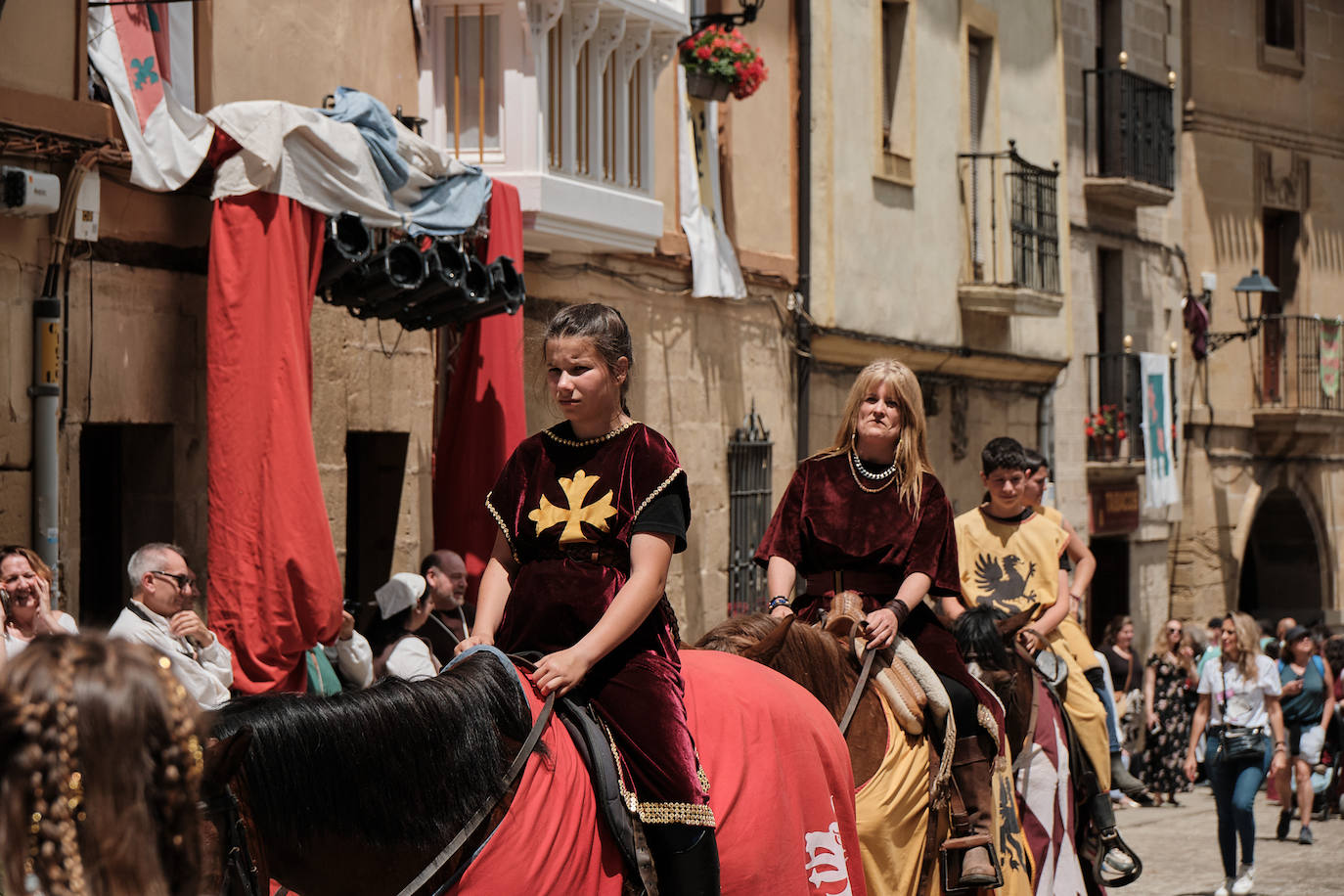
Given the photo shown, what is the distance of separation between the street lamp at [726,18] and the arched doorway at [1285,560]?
15.2m

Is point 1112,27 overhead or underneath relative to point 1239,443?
overhead

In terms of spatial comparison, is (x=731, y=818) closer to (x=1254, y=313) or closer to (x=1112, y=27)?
(x=1112, y=27)

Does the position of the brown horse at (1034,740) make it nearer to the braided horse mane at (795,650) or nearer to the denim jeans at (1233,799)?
the braided horse mane at (795,650)

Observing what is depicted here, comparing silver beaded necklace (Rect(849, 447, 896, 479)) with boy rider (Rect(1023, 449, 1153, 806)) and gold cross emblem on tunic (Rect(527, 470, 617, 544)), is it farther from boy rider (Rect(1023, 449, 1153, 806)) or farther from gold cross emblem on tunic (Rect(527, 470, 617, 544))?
boy rider (Rect(1023, 449, 1153, 806))

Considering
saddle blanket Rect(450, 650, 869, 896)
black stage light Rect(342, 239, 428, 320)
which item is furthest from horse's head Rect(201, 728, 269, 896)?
black stage light Rect(342, 239, 428, 320)

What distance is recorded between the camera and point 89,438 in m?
9.70

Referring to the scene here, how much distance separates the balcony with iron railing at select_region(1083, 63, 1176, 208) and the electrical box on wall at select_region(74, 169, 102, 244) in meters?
15.3

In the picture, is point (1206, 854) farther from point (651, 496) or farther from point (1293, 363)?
point (1293, 363)

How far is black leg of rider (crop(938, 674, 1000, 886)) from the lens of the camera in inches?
245

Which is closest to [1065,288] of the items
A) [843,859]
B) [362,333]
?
[362,333]

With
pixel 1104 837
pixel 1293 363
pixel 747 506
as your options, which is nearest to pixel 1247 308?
pixel 1293 363

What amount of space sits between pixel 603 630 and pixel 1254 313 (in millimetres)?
23028

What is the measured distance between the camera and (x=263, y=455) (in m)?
8.65

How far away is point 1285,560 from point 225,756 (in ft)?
84.6
